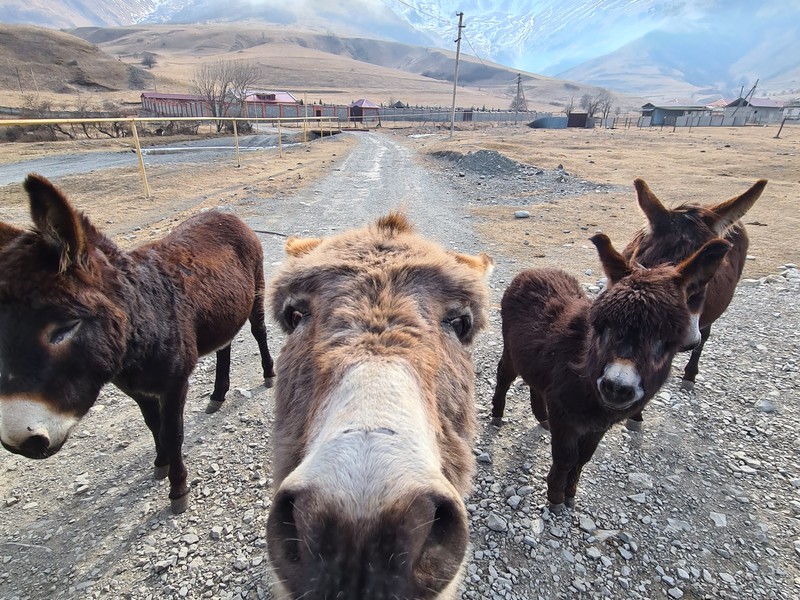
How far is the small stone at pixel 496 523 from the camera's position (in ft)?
11.2

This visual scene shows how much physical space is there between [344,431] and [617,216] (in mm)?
13324

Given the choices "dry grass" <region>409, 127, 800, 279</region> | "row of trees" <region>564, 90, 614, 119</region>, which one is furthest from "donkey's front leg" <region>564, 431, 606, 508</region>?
"row of trees" <region>564, 90, 614, 119</region>

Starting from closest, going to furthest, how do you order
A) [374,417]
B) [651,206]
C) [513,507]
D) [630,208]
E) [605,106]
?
[374,417], [513,507], [651,206], [630,208], [605,106]

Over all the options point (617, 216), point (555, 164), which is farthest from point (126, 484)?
point (555, 164)

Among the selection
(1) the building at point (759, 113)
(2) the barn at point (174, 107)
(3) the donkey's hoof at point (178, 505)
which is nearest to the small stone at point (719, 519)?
(3) the donkey's hoof at point (178, 505)

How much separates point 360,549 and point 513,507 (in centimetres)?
299

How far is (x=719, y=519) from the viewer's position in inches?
136

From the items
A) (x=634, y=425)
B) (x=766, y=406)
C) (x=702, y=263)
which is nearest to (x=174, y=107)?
(x=634, y=425)

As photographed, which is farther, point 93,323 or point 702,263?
point 702,263

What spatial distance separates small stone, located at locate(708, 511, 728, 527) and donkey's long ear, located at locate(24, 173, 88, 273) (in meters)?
5.31

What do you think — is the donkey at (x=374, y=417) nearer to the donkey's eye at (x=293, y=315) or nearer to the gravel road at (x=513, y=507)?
the donkey's eye at (x=293, y=315)

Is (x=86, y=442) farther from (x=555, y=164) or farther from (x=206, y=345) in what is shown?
(x=555, y=164)

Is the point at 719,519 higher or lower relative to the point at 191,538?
higher

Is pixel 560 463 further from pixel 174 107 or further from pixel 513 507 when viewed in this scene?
pixel 174 107
